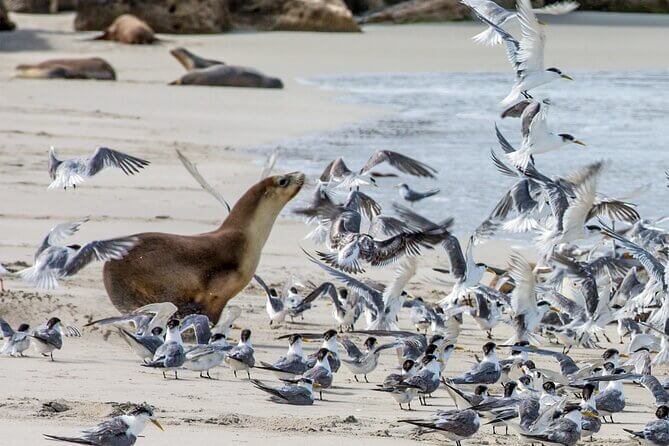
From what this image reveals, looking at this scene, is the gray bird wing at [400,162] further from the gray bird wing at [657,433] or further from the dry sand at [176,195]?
the gray bird wing at [657,433]

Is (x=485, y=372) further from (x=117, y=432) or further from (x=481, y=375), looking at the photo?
(x=117, y=432)

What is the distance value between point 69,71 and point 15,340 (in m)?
19.8

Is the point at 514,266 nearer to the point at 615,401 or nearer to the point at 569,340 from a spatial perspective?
the point at 569,340

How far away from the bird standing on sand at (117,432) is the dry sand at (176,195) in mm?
177

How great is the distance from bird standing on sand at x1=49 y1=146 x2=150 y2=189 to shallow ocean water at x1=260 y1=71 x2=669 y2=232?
336 cm

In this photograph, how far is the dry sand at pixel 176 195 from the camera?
22.5ft

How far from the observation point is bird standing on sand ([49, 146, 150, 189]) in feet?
38.5

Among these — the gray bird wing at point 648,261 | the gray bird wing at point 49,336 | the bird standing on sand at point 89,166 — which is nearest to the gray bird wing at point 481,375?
the gray bird wing at point 648,261

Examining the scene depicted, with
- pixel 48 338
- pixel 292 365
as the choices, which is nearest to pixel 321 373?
pixel 292 365

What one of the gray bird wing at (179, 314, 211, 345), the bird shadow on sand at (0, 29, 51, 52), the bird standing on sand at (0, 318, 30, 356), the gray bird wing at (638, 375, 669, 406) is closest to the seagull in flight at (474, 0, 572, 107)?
the gray bird wing at (179, 314, 211, 345)

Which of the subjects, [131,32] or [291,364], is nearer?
[291,364]

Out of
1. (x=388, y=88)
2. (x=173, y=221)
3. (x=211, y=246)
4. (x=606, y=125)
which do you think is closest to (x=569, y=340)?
(x=211, y=246)

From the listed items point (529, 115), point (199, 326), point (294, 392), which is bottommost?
point (199, 326)

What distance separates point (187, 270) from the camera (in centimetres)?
941
